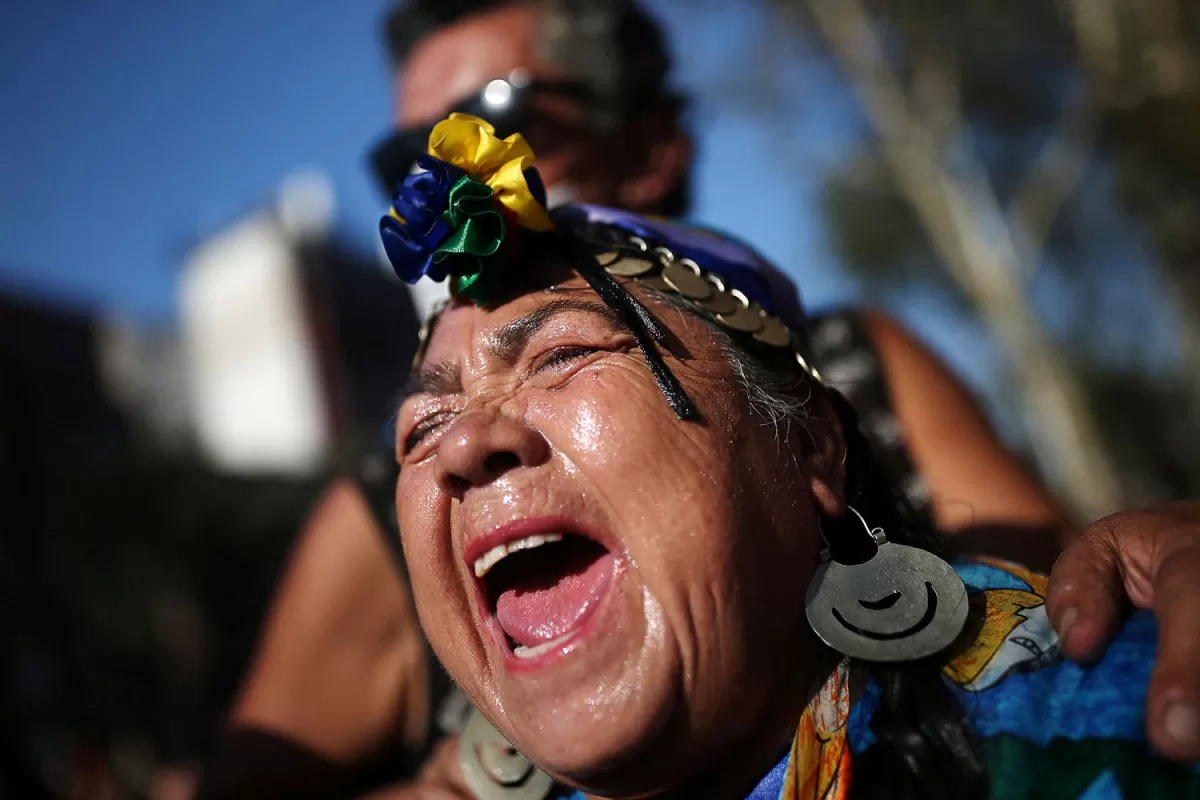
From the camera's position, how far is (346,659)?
2768 millimetres

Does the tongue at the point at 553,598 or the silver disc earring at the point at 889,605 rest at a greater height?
the tongue at the point at 553,598

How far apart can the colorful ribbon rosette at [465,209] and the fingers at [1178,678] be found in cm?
115

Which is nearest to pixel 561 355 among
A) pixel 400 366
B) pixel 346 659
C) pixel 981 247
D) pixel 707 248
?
pixel 707 248

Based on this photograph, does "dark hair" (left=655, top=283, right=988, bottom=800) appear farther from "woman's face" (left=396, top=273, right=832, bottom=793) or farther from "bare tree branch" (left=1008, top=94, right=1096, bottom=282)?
"bare tree branch" (left=1008, top=94, right=1096, bottom=282)

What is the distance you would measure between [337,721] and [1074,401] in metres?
10.0

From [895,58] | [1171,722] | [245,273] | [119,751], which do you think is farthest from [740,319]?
[245,273]

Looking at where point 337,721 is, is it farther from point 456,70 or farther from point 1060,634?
point 1060,634

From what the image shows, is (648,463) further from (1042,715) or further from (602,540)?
(1042,715)

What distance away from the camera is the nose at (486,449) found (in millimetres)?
1466

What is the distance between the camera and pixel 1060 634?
4.12ft

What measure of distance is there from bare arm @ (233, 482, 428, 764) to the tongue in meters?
1.14

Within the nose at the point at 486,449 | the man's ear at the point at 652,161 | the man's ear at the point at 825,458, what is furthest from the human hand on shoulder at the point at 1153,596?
the man's ear at the point at 652,161

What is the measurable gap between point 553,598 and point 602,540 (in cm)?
18

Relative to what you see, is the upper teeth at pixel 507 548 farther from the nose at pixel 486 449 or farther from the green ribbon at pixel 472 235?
the green ribbon at pixel 472 235
